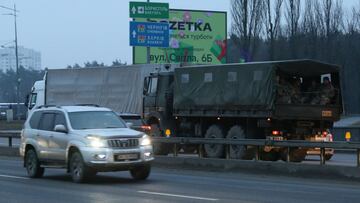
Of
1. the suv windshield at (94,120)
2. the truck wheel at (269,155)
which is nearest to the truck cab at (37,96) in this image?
the truck wheel at (269,155)

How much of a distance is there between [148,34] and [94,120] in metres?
19.4

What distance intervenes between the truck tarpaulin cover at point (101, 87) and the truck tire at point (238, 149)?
9.15 metres

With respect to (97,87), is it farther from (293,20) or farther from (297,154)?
(293,20)

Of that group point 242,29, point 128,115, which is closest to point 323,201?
point 128,115

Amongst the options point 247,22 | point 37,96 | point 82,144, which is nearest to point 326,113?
point 82,144

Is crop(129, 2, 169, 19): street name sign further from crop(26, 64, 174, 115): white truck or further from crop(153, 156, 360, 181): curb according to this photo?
crop(153, 156, 360, 181): curb

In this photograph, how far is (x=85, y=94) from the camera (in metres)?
34.8

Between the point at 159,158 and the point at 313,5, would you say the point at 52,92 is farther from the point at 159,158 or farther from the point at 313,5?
the point at 313,5

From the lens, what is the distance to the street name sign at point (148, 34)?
3494 centimetres

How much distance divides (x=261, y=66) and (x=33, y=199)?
35.7 ft

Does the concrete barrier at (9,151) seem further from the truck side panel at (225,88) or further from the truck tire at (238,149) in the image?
the truck tire at (238,149)

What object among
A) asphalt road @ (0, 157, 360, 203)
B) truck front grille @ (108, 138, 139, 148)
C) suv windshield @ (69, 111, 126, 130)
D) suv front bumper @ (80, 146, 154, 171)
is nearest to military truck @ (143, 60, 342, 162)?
asphalt road @ (0, 157, 360, 203)

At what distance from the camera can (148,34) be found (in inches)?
1393

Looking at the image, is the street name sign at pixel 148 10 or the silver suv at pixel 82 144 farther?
the street name sign at pixel 148 10
